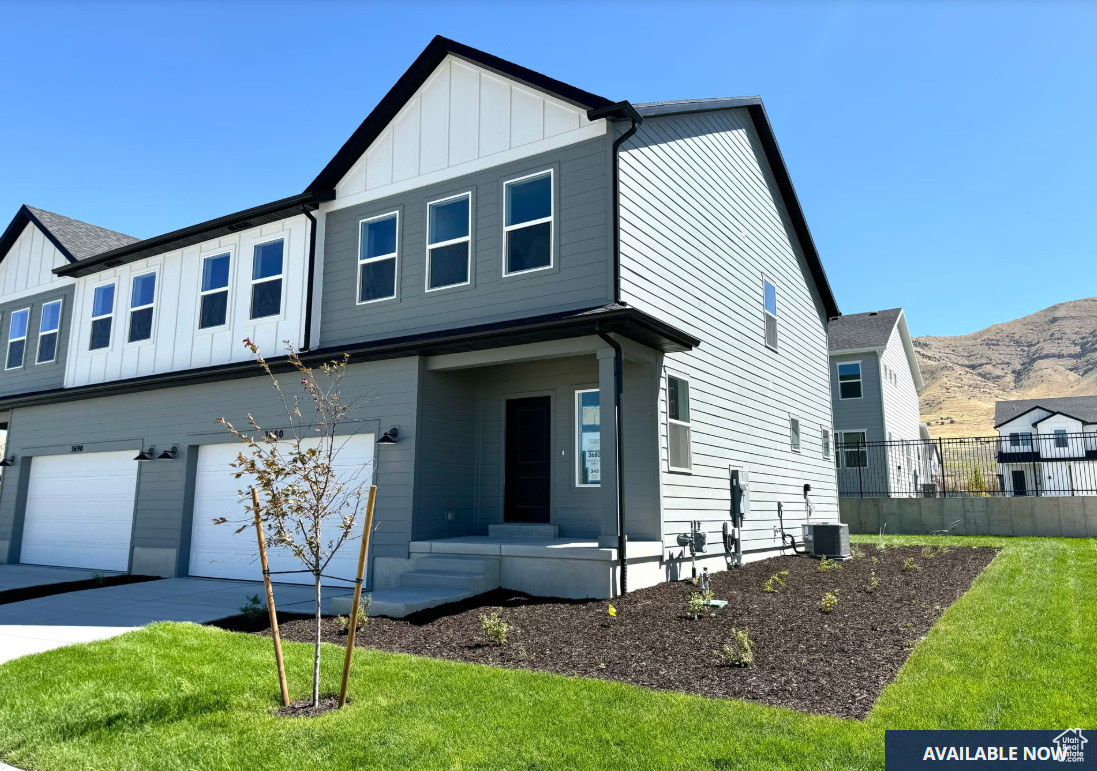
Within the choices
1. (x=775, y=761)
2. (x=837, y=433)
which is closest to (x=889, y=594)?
(x=775, y=761)

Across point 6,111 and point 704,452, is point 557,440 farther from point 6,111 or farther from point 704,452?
point 6,111

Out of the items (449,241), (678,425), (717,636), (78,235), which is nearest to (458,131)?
(449,241)

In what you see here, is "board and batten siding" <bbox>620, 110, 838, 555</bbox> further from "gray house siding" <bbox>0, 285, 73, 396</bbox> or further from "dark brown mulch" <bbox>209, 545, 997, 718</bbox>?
"gray house siding" <bbox>0, 285, 73, 396</bbox>

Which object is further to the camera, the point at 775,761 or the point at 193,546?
the point at 193,546

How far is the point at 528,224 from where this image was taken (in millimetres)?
10273

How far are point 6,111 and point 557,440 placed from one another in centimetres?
1209

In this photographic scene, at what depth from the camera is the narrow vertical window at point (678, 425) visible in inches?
399

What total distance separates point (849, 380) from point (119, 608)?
25.6 meters

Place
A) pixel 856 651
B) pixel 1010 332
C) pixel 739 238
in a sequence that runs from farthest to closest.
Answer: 1. pixel 1010 332
2. pixel 739 238
3. pixel 856 651

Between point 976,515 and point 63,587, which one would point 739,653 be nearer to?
point 63,587

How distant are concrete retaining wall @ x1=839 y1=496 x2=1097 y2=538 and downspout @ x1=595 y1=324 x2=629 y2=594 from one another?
13.4 m

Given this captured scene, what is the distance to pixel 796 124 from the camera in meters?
15.3

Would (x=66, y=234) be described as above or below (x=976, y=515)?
above

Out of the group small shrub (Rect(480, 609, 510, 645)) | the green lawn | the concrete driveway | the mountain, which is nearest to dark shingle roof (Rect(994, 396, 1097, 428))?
the green lawn
